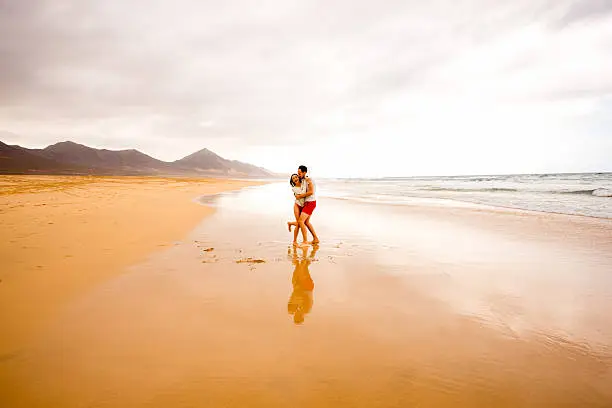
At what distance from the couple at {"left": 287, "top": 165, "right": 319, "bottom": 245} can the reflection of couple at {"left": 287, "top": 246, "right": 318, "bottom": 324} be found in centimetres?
158

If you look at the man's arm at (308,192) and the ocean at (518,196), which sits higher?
the man's arm at (308,192)

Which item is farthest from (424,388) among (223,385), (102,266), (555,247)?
(555,247)

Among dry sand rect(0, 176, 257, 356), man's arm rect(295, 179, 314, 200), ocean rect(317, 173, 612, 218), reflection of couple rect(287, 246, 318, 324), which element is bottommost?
reflection of couple rect(287, 246, 318, 324)

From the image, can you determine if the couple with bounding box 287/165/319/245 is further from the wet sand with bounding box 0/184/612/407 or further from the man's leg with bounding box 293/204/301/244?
the wet sand with bounding box 0/184/612/407

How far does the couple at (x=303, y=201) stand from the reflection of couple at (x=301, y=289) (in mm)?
1582

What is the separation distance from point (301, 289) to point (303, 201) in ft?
14.4

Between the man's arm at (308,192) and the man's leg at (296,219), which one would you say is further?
the man's arm at (308,192)

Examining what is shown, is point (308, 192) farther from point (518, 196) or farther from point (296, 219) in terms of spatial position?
point (518, 196)

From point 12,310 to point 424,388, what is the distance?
5.11 meters

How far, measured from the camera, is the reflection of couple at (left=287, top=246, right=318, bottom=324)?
4184 millimetres

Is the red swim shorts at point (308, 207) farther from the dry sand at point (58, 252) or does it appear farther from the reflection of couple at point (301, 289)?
the dry sand at point (58, 252)

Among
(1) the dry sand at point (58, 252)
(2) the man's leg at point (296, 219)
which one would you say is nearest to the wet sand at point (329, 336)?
(1) the dry sand at point (58, 252)

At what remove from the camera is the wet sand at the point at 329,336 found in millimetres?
2604

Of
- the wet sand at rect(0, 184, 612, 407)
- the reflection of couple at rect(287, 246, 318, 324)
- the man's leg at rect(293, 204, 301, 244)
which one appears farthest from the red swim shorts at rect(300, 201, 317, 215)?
the wet sand at rect(0, 184, 612, 407)
